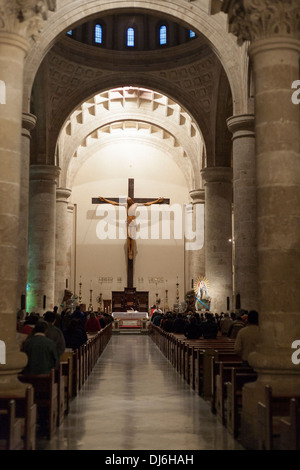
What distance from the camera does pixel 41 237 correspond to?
25625mm

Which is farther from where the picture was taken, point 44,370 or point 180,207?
point 180,207

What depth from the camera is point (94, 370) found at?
49.1ft

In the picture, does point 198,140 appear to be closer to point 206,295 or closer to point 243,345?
point 206,295

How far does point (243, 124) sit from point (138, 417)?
460 inches

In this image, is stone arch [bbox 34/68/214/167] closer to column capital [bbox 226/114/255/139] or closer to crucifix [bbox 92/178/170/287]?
column capital [bbox 226/114/255/139]

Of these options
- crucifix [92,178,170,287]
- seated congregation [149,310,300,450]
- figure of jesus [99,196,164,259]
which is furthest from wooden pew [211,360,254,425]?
figure of jesus [99,196,164,259]

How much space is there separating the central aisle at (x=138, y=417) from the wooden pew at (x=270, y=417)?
80cm

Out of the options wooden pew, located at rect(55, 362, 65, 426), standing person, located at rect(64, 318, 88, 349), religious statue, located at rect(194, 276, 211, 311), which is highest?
religious statue, located at rect(194, 276, 211, 311)

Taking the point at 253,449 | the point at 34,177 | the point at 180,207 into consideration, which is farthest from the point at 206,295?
the point at 253,449

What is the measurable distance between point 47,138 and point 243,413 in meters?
20.2

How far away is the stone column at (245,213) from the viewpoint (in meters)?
17.9

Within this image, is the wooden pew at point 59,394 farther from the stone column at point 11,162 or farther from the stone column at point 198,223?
the stone column at point 198,223

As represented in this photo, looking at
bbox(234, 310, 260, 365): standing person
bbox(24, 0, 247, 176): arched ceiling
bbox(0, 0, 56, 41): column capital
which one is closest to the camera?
bbox(0, 0, 56, 41): column capital

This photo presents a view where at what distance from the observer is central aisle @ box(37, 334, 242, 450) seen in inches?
280
